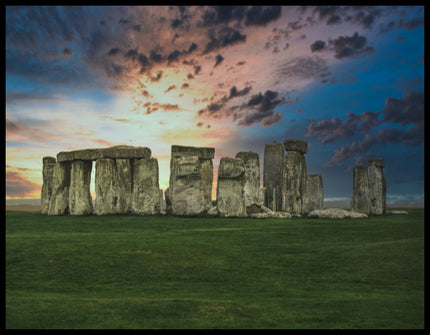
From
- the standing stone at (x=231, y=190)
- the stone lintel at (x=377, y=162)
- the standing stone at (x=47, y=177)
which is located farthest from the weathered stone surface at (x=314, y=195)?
the standing stone at (x=47, y=177)

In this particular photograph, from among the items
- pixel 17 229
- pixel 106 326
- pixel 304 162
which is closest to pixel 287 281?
pixel 106 326

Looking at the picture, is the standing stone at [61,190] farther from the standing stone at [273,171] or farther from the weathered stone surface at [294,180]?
the weathered stone surface at [294,180]

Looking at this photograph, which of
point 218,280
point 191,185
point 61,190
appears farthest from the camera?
point 61,190

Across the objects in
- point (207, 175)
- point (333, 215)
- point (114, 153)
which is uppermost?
point (114, 153)

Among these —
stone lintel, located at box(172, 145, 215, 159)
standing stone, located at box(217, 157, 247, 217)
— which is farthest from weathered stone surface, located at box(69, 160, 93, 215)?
standing stone, located at box(217, 157, 247, 217)

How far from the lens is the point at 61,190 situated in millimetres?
24453

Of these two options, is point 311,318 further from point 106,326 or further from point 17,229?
point 17,229

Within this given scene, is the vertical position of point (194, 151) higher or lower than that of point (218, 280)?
higher

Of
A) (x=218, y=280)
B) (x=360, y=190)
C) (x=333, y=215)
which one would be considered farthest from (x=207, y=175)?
(x=218, y=280)

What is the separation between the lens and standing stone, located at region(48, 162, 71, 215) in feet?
79.4

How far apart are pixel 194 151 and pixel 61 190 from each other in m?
7.54

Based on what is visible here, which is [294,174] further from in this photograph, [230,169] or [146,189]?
[146,189]

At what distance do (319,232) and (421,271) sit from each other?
16.0 feet

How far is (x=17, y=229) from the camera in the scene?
1633 centimetres
